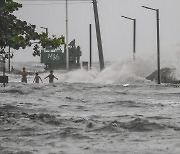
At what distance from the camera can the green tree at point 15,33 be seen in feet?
57.7

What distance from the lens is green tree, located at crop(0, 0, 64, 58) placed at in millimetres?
17594

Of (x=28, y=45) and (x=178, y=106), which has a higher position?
(x=28, y=45)

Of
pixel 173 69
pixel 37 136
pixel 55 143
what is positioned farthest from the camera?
pixel 173 69

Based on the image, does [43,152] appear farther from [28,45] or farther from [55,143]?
[28,45]

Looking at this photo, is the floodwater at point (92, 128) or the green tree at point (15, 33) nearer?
the floodwater at point (92, 128)

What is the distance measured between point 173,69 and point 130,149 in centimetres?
3970

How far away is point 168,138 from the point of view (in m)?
12.7

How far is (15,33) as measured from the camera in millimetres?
17969

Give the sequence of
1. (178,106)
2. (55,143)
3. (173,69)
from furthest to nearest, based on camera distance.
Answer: (173,69), (178,106), (55,143)

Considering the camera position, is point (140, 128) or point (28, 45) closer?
point (140, 128)

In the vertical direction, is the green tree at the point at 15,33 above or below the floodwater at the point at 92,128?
above

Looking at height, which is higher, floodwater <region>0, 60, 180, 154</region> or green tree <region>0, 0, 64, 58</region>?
green tree <region>0, 0, 64, 58</region>

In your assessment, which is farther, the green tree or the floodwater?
the green tree

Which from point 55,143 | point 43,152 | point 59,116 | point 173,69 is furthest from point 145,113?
point 173,69
